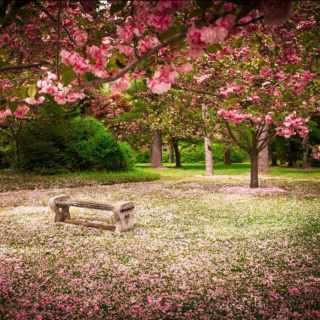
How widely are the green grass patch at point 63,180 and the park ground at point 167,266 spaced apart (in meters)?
5.35

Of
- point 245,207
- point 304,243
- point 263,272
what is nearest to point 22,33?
point 263,272

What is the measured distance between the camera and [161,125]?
43.1 feet

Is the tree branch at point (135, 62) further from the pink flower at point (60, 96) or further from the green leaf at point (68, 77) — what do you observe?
the pink flower at point (60, 96)

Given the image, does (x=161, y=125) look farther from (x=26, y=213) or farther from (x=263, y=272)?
(x=263, y=272)

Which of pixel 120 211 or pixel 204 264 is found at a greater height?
pixel 120 211

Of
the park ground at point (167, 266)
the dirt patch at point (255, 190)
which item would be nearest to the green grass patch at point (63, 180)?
the park ground at point (167, 266)

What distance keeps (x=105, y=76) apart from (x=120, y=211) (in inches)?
157

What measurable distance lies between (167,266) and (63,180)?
1196 cm

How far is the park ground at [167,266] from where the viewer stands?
10.6ft

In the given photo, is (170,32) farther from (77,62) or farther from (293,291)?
(293,291)

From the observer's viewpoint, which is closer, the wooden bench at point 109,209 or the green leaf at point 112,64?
the green leaf at point 112,64

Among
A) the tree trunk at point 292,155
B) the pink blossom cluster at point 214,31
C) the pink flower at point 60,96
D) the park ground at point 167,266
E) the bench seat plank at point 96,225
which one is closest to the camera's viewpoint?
the pink blossom cluster at point 214,31

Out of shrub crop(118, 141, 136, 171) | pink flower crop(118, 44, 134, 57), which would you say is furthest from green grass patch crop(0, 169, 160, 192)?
pink flower crop(118, 44, 134, 57)

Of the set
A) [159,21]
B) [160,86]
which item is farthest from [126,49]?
A: [159,21]
